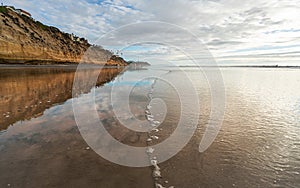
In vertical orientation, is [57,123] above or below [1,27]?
below

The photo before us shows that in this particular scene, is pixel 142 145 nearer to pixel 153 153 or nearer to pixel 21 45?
pixel 153 153

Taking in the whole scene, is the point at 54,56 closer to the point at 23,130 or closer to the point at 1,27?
the point at 1,27

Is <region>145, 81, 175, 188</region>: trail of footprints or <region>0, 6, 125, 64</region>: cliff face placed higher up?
<region>0, 6, 125, 64</region>: cliff face

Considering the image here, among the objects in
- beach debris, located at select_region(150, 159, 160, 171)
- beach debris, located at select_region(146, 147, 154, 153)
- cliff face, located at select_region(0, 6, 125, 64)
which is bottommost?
beach debris, located at select_region(146, 147, 154, 153)

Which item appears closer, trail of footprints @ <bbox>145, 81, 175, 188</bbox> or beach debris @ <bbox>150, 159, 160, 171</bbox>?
trail of footprints @ <bbox>145, 81, 175, 188</bbox>

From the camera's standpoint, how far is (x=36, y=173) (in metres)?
4.05

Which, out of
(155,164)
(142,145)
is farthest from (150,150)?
(155,164)

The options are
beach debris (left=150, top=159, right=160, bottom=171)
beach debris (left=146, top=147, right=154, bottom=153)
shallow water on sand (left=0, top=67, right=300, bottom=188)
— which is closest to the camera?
shallow water on sand (left=0, top=67, right=300, bottom=188)

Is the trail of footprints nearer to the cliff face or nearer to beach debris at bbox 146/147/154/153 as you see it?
beach debris at bbox 146/147/154/153

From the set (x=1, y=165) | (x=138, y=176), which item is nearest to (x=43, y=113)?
(x=1, y=165)

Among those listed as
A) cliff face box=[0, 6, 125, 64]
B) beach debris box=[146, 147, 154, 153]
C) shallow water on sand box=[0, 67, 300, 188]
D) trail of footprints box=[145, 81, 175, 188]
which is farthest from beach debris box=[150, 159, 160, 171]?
cliff face box=[0, 6, 125, 64]

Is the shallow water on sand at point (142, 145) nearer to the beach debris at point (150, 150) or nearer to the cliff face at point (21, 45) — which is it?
the beach debris at point (150, 150)

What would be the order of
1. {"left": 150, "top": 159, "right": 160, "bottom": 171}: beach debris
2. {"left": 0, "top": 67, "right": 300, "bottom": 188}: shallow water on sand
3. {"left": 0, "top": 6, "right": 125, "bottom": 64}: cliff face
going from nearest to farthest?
{"left": 0, "top": 67, "right": 300, "bottom": 188}: shallow water on sand → {"left": 150, "top": 159, "right": 160, "bottom": 171}: beach debris → {"left": 0, "top": 6, "right": 125, "bottom": 64}: cliff face

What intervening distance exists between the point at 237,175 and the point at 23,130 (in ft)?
22.9
